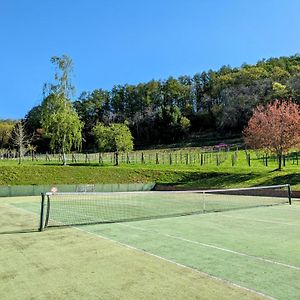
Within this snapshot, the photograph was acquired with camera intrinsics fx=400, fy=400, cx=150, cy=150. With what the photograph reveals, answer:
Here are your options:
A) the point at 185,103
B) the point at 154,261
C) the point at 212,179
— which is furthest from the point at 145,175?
the point at 185,103

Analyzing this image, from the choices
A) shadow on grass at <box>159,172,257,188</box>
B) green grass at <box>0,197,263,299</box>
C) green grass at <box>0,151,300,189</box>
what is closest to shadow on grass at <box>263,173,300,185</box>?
green grass at <box>0,151,300,189</box>

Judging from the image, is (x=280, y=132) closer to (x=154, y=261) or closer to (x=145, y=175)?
(x=145, y=175)

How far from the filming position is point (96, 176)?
4172cm

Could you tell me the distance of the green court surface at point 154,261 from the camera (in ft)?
20.2

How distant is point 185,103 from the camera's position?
119m

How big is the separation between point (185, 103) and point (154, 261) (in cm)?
11254

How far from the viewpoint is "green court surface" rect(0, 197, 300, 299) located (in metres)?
6.15

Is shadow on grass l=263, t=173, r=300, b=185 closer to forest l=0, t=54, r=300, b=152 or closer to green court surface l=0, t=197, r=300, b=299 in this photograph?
green court surface l=0, t=197, r=300, b=299

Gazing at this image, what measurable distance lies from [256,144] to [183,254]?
31.2 metres

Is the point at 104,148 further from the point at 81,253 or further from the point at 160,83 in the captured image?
the point at 160,83

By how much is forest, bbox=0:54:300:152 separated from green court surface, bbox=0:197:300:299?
69.8 metres

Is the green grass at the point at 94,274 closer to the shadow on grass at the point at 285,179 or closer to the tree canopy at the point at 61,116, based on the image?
the shadow on grass at the point at 285,179

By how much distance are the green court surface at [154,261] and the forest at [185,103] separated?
229ft

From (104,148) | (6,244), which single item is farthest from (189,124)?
(6,244)
